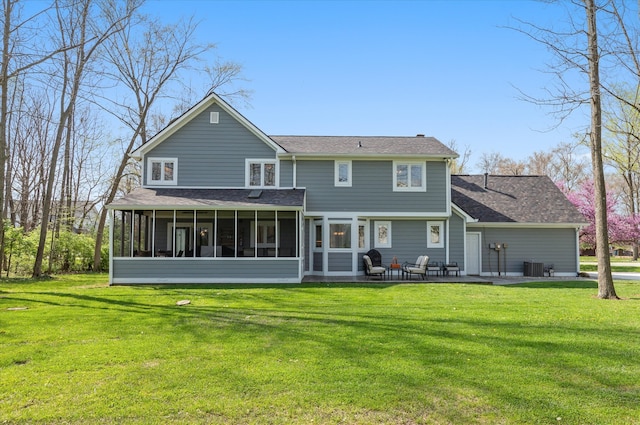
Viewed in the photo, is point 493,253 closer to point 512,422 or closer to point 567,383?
point 567,383

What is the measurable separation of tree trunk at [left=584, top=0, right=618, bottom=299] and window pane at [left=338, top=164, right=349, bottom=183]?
877cm

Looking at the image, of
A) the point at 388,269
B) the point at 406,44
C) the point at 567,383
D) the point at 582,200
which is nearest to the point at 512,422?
the point at 567,383

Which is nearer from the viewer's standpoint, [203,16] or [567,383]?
[567,383]

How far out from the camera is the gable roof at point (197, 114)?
55.5 feet

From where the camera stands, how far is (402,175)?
1770cm

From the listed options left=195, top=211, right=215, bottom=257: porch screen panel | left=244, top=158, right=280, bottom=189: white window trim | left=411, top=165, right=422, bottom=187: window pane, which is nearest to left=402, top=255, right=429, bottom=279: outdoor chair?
left=411, top=165, right=422, bottom=187: window pane

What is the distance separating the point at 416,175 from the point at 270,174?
237 inches

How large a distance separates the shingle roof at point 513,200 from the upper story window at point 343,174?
18.3 ft

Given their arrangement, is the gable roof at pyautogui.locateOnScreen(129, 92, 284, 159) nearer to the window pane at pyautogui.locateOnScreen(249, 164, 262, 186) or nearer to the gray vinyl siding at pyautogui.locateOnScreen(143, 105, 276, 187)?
the gray vinyl siding at pyautogui.locateOnScreen(143, 105, 276, 187)

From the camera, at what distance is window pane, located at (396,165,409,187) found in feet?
58.0

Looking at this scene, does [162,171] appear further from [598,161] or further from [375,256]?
[598,161]

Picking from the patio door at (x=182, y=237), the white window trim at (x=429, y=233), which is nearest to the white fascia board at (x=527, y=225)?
the white window trim at (x=429, y=233)

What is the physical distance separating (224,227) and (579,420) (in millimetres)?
15959

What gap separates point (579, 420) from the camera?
145 inches
